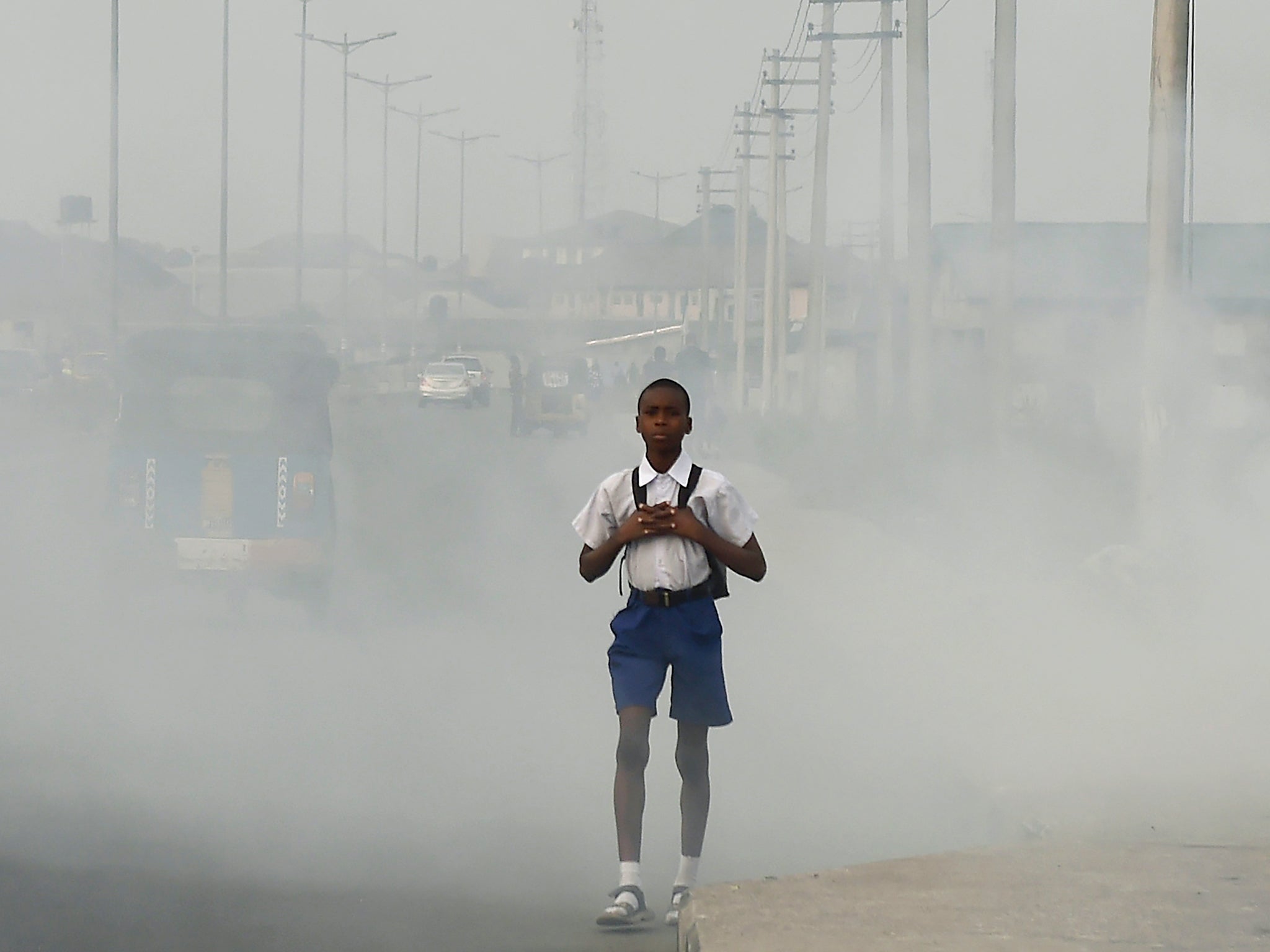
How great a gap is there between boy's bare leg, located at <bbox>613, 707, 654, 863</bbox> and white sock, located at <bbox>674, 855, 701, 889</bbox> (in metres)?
0.16

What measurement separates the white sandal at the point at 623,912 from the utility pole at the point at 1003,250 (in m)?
13.6

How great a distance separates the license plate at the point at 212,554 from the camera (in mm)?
12305

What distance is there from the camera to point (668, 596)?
228 inches

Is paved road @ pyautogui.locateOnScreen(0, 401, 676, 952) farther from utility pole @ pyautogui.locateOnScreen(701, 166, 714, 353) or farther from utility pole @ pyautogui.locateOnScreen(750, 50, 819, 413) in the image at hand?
utility pole @ pyautogui.locateOnScreen(701, 166, 714, 353)

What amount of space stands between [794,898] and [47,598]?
29.2 feet

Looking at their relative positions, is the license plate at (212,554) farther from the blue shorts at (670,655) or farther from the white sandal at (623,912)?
the white sandal at (623,912)

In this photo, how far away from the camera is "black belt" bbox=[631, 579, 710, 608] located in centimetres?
579

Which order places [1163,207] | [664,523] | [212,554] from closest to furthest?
1. [664,523]
2. [212,554]
3. [1163,207]

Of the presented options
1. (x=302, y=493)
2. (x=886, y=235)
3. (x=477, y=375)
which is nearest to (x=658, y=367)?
(x=886, y=235)

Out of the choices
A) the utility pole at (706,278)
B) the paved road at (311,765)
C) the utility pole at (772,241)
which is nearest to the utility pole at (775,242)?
the utility pole at (772,241)

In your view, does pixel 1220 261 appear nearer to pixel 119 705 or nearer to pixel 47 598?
pixel 47 598

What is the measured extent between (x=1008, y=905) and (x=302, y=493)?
7.60 metres

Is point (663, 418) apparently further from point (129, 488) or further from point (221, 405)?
point (221, 405)

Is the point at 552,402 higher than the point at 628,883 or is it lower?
higher
